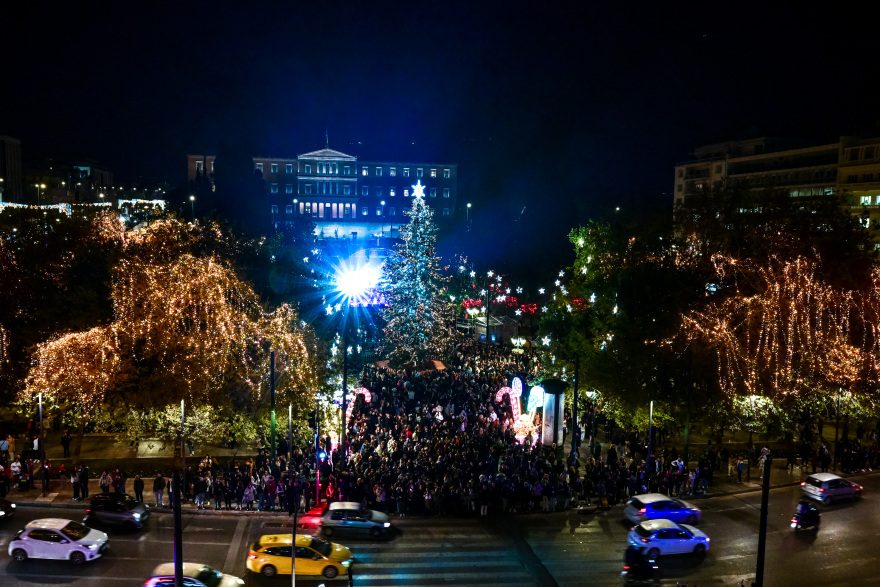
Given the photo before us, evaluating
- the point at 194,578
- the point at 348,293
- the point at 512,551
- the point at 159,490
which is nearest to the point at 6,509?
the point at 159,490

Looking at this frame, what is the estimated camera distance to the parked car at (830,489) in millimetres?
19688

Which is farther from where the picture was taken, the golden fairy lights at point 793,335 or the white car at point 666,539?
the golden fairy lights at point 793,335

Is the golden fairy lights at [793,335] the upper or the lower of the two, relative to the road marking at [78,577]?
upper

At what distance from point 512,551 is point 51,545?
11192 mm

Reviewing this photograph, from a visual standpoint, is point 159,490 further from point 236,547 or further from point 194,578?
point 194,578

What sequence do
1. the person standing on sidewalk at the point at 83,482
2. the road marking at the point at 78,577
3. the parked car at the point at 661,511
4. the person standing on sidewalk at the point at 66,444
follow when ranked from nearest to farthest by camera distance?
the road marking at the point at 78,577 → the parked car at the point at 661,511 → the person standing on sidewalk at the point at 83,482 → the person standing on sidewalk at the point at 66,444

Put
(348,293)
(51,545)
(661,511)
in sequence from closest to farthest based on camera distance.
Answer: (51,545), (661,511), (348,293)

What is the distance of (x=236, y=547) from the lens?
52.9 feet

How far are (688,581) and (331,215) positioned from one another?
94.6 metres

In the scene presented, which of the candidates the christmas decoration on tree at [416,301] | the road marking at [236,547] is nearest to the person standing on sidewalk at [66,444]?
the road marking at [236,547]

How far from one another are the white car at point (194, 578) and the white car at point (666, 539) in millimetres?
9650

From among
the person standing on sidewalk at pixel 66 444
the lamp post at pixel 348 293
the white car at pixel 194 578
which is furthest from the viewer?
the person standing on sidewalk at pixel 66 444

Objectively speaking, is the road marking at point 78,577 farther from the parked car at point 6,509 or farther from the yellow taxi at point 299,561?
the parked car at point 6,509

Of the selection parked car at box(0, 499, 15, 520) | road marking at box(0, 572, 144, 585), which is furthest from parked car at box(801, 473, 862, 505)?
parked car at box(0, 499, 15, 520)
